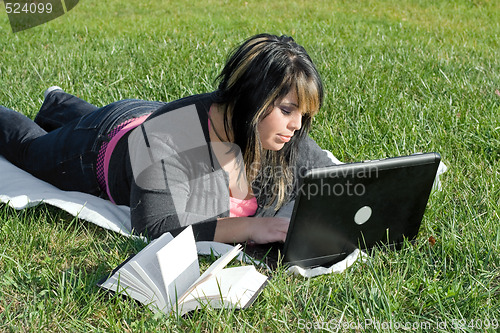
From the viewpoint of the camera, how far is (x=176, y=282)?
7.96 feet

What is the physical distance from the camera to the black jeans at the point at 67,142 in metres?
3.46

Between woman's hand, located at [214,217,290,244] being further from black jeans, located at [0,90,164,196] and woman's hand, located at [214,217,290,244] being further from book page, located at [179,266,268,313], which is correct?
black jeans, located at [0,90,164,196]

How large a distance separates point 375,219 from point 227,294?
0.76 meters

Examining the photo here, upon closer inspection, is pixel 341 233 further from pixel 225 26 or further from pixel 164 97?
pixel 225 26

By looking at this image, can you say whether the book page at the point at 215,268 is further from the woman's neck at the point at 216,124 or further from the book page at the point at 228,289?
the woman's neck at the point at 216,124

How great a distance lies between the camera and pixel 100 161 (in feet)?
11.1

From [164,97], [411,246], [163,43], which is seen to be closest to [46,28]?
[163,43]

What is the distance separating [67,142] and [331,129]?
182 cm

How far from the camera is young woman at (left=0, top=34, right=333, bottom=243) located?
110 inches

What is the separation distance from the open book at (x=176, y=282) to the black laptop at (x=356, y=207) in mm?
310

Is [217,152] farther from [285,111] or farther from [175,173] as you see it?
[285,111]

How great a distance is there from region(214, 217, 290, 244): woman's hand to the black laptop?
0.20 metres

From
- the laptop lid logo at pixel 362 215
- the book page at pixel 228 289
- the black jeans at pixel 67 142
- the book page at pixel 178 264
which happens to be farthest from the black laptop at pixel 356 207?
the black jeans at pixel 67 142

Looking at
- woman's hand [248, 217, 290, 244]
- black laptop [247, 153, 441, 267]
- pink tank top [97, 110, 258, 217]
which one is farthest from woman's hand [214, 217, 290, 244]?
pink tank top [97, 110, 258, 217]
